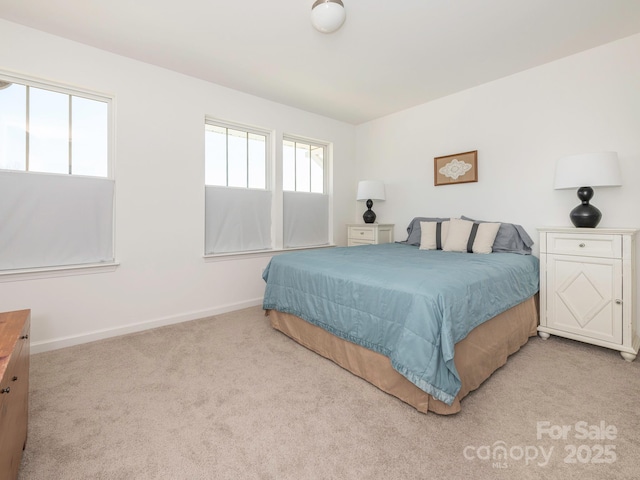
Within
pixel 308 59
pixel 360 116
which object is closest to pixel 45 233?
pixel 308 59

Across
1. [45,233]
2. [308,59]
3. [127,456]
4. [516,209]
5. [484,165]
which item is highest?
[308,59]

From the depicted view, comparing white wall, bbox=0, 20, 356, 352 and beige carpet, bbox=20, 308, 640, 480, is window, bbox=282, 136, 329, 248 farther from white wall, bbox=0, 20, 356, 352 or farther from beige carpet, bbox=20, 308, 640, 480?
beige carpet, bbox=20, 308, 640, 480

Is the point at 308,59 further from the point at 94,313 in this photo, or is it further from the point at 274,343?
the point at 94,313

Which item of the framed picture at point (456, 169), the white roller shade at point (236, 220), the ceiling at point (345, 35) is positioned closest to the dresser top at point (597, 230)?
the framed picture at point (456, 169)

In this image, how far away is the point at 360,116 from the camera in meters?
4.23

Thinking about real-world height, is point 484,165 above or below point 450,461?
above

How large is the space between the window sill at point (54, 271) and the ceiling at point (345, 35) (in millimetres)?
1833

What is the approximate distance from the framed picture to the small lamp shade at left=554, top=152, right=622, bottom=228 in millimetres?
895

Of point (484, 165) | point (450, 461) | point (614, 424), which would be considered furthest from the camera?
point (484, 165)

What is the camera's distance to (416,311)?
1539 mm

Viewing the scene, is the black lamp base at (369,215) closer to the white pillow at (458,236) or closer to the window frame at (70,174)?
the white pillow at (458,236)

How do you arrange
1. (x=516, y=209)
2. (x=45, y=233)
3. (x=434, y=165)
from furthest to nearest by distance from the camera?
1. (x=434, y=165)
2. (x=516, y=209)
3. (x=45, y=233)

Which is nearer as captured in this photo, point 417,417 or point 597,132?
point 417,417

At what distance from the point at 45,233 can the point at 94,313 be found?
2.44ft
